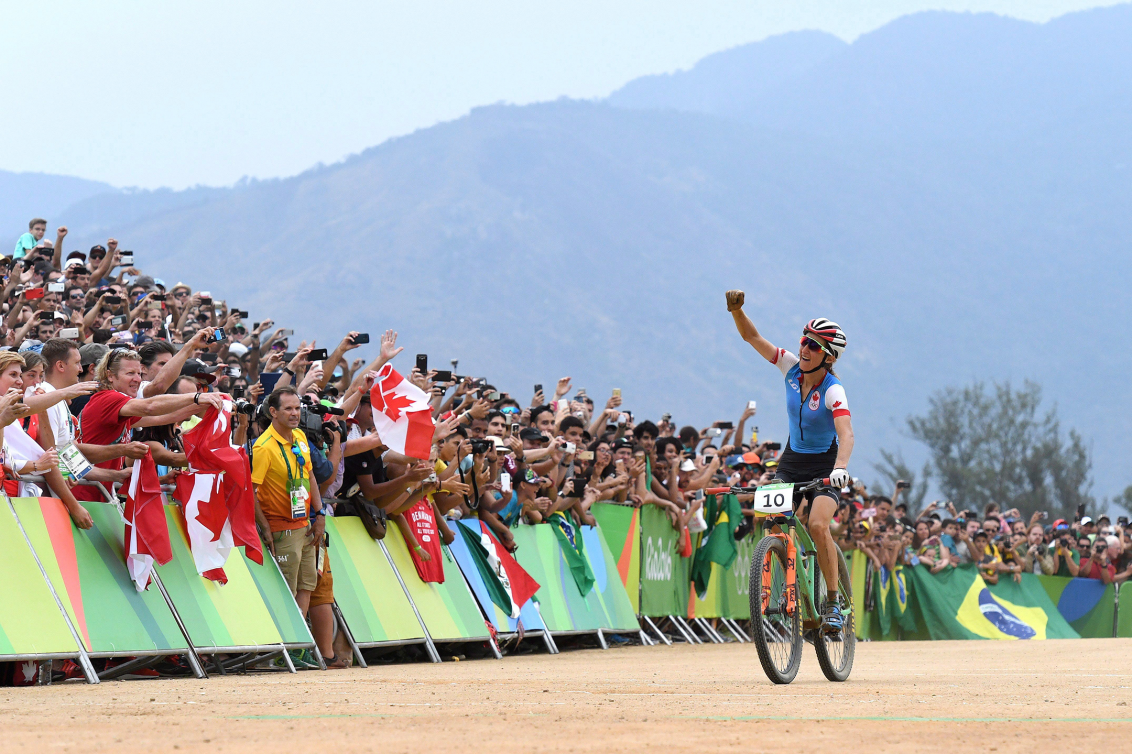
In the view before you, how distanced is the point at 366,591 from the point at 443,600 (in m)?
1.13

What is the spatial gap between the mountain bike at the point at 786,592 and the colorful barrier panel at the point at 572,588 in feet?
18.3

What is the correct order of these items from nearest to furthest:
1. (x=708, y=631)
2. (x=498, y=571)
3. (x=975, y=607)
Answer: (x=498, y=571), (x=708, y=631), (x=975, y=607)

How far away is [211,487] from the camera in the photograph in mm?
10867

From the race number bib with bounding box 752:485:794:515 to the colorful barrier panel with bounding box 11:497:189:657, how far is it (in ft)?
13.2

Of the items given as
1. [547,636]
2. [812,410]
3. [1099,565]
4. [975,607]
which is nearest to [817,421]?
[812,410]

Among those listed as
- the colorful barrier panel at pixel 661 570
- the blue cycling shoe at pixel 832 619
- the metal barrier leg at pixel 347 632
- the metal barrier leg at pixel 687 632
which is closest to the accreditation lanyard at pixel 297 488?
the metal barrier leg at pixel 347 632

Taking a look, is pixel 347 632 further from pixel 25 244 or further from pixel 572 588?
pixel 25 244

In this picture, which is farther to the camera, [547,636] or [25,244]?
[25,244]

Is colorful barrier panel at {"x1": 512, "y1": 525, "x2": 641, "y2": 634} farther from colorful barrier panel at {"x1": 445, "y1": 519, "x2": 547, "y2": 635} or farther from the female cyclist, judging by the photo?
the female cyclist

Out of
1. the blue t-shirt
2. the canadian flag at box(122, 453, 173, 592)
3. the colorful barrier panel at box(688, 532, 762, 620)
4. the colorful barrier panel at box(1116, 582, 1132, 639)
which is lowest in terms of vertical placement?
the colorful barrier panel at box(1116, 582, 1132, 639)

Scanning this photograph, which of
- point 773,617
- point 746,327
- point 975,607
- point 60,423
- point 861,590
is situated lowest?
point 975,607

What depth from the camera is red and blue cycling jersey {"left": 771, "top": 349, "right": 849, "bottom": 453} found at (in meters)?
9.92

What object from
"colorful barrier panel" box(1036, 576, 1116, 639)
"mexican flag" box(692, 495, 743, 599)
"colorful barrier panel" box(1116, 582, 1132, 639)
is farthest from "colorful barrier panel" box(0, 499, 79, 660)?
"colorful barrier panel" box(1116, 582, 1132, 639)

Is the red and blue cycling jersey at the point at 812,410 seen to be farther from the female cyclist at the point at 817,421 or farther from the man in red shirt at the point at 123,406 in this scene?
the man in red shirt at the point at 123,406
